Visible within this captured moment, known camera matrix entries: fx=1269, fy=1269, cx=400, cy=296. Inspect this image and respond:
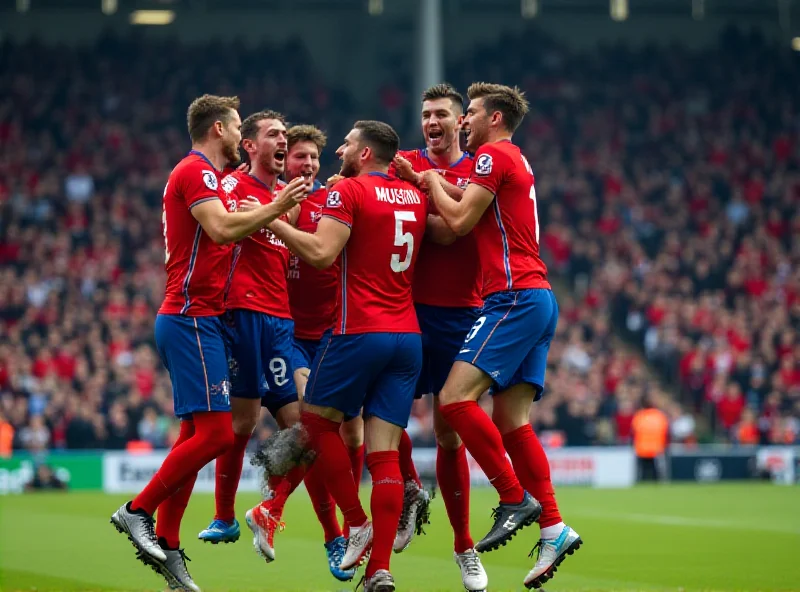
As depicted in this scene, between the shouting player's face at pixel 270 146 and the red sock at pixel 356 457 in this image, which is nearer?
the shouting player's face at pixel 270 146

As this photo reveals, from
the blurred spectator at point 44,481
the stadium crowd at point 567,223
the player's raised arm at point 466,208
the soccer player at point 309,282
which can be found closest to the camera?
the player's raised arm at point 466,208

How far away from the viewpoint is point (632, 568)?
11352 millimetres

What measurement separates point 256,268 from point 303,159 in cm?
114

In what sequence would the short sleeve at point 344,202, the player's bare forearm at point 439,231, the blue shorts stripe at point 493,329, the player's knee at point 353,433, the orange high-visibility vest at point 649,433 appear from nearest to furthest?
the short sleeve at point 344,202 → the blue shorts stripe at point 493,329 → the player's bare forearm at point 439,231 → the player's knee at point 353,433 → the orange high-visibility vest at point 649,433

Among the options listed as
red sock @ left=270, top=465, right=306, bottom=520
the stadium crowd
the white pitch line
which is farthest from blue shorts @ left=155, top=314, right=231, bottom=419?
the stadium crowd

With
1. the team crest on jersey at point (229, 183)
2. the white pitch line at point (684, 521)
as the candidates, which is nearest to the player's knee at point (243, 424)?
the team crest on jersey at point (229, 183)

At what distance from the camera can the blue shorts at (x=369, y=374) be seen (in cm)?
826

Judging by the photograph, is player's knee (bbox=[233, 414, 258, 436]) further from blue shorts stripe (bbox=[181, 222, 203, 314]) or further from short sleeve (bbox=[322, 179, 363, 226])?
short sleeve (bbox=[322, 179, 363, 226])

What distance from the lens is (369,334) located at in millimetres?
8242

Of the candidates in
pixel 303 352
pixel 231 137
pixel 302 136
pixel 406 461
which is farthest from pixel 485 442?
pixel 302 136

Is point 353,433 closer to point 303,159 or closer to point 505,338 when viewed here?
point 505,338

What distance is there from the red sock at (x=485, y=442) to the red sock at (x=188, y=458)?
1.50 m

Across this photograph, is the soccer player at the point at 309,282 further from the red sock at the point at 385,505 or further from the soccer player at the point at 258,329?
the red sock at the point at 385,505

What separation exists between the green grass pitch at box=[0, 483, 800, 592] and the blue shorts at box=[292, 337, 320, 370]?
1.71 metres
